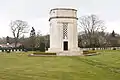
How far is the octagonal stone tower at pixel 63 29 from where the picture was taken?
4959 cm

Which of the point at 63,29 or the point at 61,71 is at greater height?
the point at 63,29

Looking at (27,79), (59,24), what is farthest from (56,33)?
(27,79)

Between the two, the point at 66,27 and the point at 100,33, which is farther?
the point at 100,33

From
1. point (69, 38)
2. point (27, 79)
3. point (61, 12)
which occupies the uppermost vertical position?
point (61, 12)

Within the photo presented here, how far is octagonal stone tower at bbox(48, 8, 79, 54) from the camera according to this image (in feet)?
163

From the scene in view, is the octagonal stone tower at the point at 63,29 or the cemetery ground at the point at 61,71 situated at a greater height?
the octagonal stone tower at the point at 63,29

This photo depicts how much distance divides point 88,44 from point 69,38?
3447 cm

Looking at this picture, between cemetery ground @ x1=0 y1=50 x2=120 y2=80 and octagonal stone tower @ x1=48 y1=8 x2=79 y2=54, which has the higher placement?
octagonal stone tower @ x1=48 y1=8 x2=79 y2=54

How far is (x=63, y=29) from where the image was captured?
50.3 m

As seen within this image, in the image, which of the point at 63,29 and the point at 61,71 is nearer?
the point at 61,71

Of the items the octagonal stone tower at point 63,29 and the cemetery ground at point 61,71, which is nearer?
the cemetery ground at point 61,71

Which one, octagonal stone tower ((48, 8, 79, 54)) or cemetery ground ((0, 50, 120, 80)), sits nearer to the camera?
cemetery ground ((0, 50, 120, 80))

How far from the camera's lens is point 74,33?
5025 centimetres

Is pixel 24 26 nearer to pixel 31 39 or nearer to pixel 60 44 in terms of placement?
pixel 31 39
